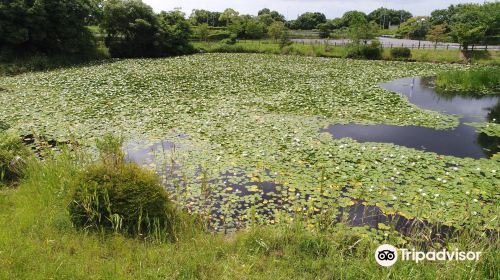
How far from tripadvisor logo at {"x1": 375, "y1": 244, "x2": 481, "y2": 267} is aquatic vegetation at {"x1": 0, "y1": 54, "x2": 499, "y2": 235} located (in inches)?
23.4

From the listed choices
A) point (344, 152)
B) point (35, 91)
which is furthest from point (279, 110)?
point (35, 91)

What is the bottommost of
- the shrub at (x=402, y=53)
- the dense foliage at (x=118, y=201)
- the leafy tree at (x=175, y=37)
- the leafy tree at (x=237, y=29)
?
the dense foliage at (x=118, y=201)

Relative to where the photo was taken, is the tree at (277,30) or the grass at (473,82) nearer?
the grass at (473,82)

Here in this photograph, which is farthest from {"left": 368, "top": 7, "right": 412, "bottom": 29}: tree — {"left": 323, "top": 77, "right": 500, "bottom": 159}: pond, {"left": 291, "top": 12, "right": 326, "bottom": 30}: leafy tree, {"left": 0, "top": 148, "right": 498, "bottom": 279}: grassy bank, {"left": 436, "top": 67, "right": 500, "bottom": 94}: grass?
{"left": 0, "top": 148, "right": 498, "bottom": 279}: grassy bank

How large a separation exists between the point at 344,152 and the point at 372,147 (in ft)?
2.69

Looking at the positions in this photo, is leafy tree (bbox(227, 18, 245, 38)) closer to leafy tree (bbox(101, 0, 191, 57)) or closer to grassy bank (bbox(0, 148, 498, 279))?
leafy tree (bbox(101, 0, 191, 57))

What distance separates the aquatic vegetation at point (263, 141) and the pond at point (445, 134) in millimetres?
545

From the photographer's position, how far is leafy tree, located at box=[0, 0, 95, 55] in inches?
855

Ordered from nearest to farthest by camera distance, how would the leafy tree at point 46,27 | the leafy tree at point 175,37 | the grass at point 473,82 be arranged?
the grass at point 473,82, the leafy tree at point 46,27, the leafy tree at point 175,37

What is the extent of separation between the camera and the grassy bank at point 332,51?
86.6 ft

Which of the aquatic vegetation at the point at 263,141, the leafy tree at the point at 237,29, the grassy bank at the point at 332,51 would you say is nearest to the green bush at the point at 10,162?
the aquatic vegetation at the point at 263,141

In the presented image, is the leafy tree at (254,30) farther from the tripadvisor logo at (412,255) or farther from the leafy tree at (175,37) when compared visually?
the tripadvisor logo at (412,255)

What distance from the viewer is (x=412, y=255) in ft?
13.3

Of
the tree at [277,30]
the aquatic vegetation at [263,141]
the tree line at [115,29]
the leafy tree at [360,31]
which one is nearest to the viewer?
the aquatic vegetation at [263,141]
